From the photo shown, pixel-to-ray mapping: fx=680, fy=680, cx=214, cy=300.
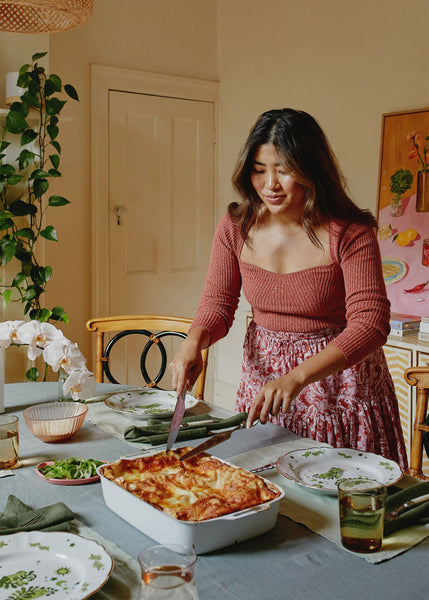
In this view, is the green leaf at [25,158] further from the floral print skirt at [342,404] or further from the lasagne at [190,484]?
the lasagne at [190,484]

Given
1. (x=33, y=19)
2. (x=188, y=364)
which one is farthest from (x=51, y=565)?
(x=33, y=19)

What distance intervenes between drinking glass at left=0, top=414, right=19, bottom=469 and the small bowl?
0.41 feet

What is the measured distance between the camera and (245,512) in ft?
3.51

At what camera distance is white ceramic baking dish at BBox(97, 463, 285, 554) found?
3.38 ft

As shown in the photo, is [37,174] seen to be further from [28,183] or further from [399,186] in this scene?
[399,186]

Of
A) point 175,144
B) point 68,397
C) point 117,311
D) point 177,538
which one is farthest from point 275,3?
point 177,538

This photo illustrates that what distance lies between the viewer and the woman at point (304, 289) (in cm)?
176

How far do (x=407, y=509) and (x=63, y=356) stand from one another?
855 mm

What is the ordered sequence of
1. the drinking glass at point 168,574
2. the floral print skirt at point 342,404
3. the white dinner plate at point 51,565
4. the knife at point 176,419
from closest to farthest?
1. the drinking glass at point 168,574
2. the white dinner plate at point 51,565
3. the knife at point 176,419
4. the floral print skirt at point 342,404

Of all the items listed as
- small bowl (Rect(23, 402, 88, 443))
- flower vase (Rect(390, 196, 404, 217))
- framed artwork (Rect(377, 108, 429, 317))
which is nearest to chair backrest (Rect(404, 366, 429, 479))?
small bowl (Rect(23, 402, 88, 443))

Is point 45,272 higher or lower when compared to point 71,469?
higher

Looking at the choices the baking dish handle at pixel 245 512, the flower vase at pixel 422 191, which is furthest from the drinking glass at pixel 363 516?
the flower vase at pixel 422 191

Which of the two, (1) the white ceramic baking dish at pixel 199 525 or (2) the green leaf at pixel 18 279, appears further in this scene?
(2) the green leaf at pixel 18 279

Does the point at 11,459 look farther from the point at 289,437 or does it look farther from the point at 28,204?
the point at 28,204
